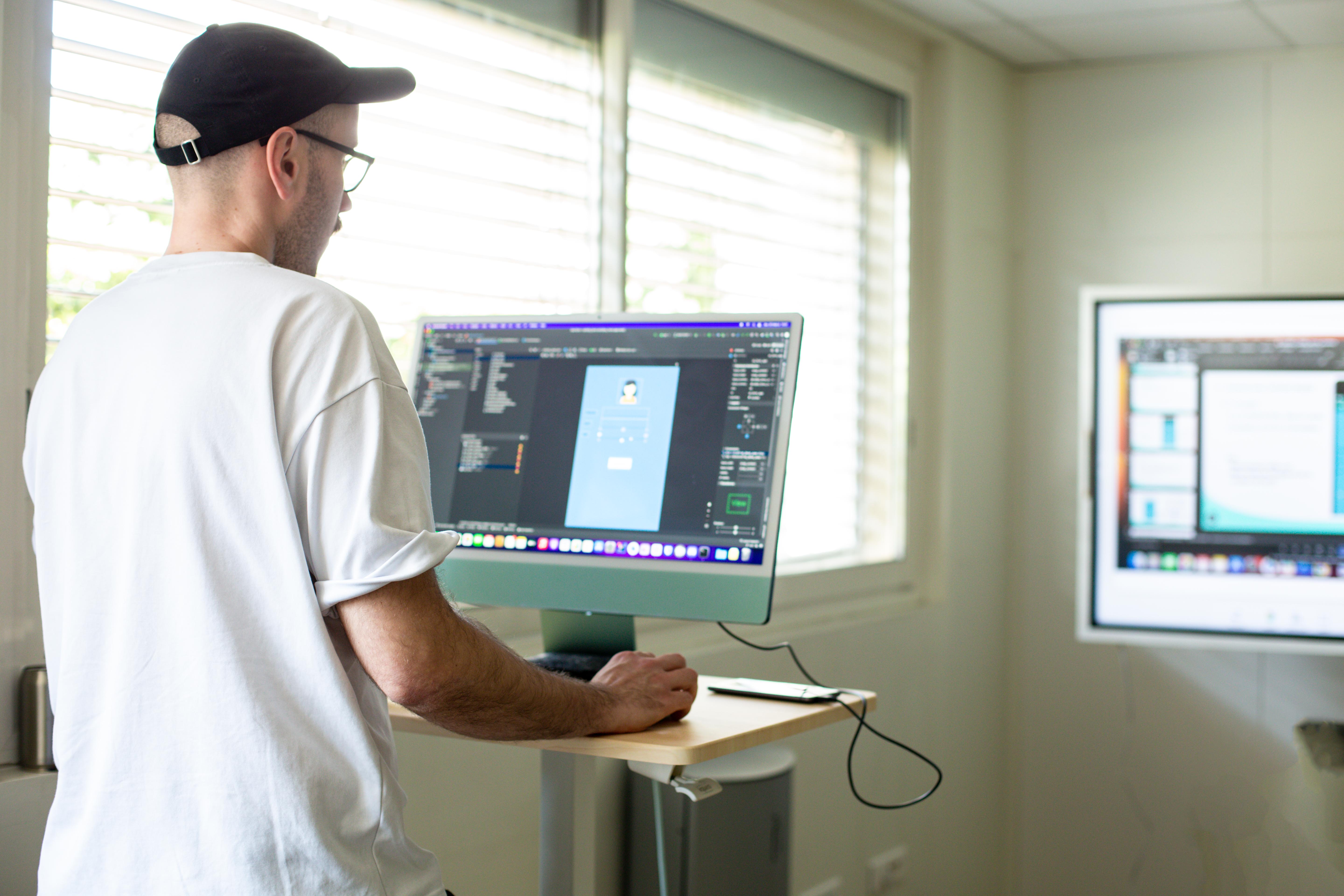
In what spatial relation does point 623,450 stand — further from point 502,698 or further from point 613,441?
point 502,698

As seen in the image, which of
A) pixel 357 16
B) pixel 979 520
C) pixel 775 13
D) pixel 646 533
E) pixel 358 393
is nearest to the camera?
pixel 358 393

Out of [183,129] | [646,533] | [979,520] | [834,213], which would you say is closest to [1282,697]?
[979,520]

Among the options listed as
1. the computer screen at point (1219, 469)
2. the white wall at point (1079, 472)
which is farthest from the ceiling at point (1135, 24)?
the computer screen at point (1219, 469)

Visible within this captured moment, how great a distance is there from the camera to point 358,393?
40.5 inches

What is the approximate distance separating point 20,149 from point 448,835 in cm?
128

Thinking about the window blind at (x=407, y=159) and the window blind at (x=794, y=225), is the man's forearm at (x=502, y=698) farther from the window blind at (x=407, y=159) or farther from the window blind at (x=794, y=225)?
the window blind at (x=794, y=225)

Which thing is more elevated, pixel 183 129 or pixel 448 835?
pixel 183 129

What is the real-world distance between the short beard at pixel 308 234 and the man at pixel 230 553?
0.03 metres

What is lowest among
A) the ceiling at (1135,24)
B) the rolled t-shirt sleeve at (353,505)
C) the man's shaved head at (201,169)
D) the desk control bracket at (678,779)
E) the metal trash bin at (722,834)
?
the metal trash bin at (722,834)

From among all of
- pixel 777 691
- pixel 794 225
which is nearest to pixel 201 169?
pixel 777 691

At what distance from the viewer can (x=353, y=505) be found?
101 centimetres

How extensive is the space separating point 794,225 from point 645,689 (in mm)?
1920

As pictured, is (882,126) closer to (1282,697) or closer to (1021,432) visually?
(1021,432)

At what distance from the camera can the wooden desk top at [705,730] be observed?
128 centimetres
